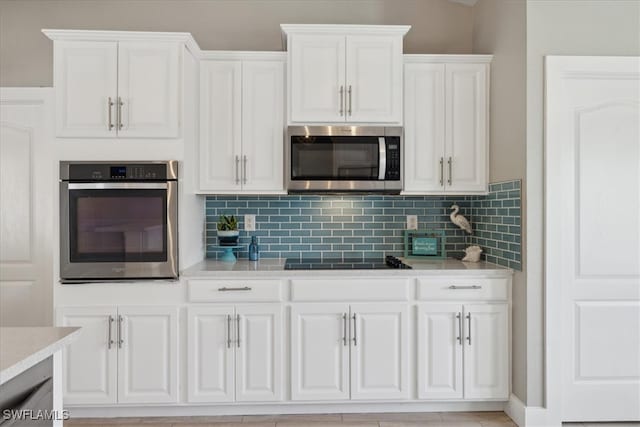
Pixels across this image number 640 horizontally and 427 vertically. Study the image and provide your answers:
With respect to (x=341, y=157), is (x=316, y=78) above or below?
above

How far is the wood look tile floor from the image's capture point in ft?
9.28

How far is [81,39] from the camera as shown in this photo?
2.80m

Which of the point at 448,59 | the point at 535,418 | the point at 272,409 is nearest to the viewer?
the point at 535,418

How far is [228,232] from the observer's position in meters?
3.34

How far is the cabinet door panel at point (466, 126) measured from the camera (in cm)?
320

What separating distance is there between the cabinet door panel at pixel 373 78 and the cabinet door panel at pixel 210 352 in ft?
4.89

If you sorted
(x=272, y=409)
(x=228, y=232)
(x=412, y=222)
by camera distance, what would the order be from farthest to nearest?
(x=412, y=222) → (x=228, y=232) → (x=272, y=409)

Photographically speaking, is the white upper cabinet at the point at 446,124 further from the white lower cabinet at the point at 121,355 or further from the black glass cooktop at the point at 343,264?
the white lower cabinet at the point at 121,355

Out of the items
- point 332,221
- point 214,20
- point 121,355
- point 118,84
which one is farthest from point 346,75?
point 121,355

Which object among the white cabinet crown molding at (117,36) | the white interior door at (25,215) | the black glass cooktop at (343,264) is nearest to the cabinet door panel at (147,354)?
the black glass cooktop at (343,264)

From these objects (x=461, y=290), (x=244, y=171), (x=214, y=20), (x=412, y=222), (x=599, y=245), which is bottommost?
(x=461, y=290)

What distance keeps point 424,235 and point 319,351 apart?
1.20 meters

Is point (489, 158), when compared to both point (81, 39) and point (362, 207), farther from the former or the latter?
point (81, 39)

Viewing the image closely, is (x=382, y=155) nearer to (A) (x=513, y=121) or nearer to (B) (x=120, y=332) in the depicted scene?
(A) (x=513, y=121)
